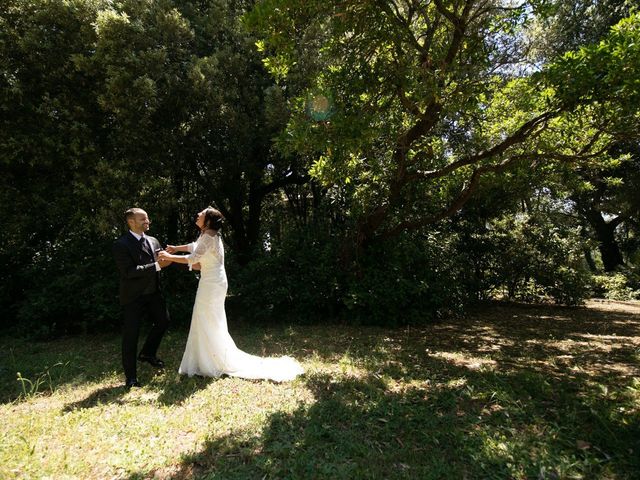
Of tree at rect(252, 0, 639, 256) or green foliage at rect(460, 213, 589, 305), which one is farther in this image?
green foliage at rect(460, 213, 589, 305)

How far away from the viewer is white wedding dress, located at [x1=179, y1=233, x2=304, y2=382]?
511cm

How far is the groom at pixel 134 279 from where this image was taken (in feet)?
16.0

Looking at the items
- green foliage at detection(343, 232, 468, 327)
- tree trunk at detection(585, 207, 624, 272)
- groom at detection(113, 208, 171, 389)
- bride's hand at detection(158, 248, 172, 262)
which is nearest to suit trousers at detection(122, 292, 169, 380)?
groom at detection(113, 208, 171, 389)

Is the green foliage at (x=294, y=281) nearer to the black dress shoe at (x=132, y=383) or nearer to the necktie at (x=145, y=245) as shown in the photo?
the necktie at (x=145, y=245)

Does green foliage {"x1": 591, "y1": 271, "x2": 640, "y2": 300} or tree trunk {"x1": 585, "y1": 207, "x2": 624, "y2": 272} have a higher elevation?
tree trunk {"x1": 585, "y1": 207, "x2": 624, "y2": 272}

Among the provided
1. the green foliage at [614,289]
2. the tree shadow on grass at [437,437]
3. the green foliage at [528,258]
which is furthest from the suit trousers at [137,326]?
the green foliage at [614,289]

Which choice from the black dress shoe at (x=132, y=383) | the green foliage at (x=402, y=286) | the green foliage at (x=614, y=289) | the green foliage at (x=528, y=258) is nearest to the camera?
the black dress shoe at (x=132, y=383)

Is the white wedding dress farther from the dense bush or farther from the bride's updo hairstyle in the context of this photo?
the dense bush

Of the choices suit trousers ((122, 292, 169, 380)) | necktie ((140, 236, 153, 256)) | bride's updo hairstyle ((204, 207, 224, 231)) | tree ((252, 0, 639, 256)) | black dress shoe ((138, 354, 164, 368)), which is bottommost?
black dress shoe ((138, 354, 164, 368))

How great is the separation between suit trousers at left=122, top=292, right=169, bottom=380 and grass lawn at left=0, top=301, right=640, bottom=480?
275 millimetres

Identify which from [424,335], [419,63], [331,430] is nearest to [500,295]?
[424,335]

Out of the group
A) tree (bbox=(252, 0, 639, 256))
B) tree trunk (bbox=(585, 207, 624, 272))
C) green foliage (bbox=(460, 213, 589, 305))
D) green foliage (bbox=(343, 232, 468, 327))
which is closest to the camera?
tree (bbox=(252, 0, 639, 256))

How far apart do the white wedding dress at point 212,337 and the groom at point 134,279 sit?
0.54m

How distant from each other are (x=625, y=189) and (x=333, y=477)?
16.8 meters
